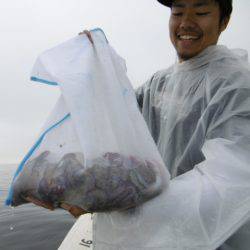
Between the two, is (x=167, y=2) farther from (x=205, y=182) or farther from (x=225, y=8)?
(x=205, y=182)

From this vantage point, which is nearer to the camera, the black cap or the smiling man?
the smiling man

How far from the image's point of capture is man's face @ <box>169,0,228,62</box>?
1982mm

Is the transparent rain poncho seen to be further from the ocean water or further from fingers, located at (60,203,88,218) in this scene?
the ocean water

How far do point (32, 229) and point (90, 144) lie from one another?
8131mm

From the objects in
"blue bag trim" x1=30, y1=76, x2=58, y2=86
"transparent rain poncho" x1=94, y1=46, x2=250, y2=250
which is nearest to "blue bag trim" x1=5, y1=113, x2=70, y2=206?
"blue bag trim" x1=30, y1=76, x2=58, y2=86

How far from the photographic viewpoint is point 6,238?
25.7ft

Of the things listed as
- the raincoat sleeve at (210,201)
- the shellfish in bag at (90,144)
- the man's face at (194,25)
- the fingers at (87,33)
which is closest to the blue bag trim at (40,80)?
the shellfish in bag at (90,144)

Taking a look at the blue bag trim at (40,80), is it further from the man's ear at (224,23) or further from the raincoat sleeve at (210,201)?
the man's ear at (224,23)

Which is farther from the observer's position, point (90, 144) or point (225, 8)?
point (225, 8)

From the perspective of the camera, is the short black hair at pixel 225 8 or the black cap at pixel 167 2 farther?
the black cap at pixel 167 2

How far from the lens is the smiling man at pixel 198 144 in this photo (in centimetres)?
131

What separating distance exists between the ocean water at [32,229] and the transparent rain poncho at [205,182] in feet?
19.1

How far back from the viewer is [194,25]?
2.03m

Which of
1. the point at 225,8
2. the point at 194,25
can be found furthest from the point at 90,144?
the point at 225,8
